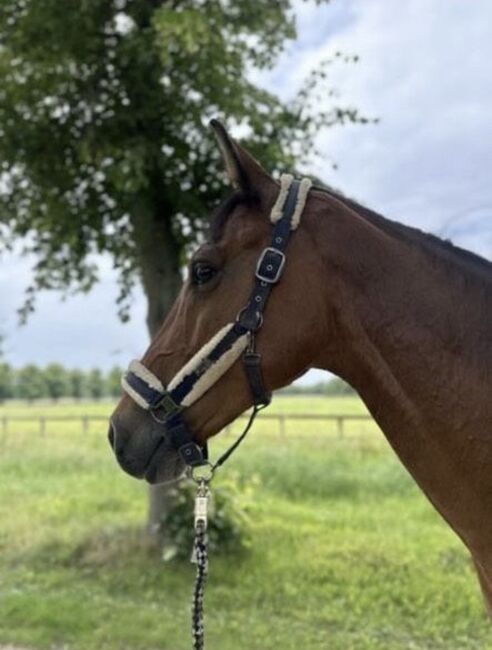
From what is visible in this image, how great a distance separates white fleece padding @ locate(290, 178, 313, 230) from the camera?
222cm

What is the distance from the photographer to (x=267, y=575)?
757cm

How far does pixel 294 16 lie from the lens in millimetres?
7605

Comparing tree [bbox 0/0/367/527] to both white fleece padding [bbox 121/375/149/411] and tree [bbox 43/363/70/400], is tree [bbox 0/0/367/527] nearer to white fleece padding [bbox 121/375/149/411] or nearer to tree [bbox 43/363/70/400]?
white fleece padding [bbox 121/375/149/411]

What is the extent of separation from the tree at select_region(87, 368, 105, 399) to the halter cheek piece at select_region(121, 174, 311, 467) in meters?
68.0

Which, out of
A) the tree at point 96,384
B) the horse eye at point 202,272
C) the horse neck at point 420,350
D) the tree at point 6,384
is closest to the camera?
the horse neck at point 420,350

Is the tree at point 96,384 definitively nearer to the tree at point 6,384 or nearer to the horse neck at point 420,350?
the tree at point 6,384

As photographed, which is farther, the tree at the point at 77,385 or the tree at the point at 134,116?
the tree at the point at 77,385

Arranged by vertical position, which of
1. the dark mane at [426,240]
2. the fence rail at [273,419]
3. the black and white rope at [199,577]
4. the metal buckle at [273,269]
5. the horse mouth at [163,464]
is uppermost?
the fence rail at [273,419]

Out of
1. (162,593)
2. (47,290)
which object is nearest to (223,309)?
(162,593)

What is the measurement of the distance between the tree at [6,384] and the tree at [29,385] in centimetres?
118

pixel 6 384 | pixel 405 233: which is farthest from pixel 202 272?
pixel 6 384

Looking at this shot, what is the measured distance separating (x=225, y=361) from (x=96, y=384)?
7277 cm

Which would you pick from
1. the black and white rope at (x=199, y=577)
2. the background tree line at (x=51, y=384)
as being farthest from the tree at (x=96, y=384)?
the black and white rope at (x=199, y=577)

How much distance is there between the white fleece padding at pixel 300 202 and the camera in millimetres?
2217
